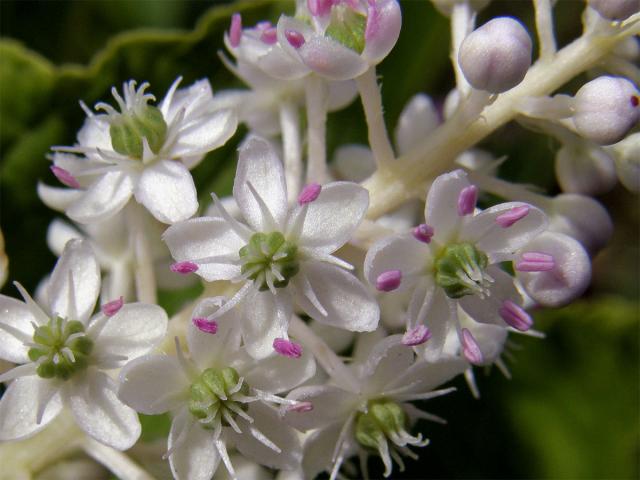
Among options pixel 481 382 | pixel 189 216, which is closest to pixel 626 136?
pixel 189 216

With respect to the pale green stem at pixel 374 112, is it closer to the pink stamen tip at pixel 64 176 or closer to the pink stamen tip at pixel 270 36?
the pink stamen tip at pixel 270 36

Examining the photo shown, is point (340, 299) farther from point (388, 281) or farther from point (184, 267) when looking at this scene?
point (184, 267)

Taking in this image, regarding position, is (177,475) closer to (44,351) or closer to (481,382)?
(44,351)

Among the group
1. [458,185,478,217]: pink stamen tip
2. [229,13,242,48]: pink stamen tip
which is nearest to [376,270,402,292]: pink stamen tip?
[458,185,478,217]: pink stamen tip

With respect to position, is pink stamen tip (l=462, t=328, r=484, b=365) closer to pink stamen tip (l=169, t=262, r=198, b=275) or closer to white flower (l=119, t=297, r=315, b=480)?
white flower (l=119, t=297, r=315, b=480)

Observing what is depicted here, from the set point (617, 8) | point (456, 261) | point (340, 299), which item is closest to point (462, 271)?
point (456, 261)

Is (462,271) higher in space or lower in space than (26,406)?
higher
